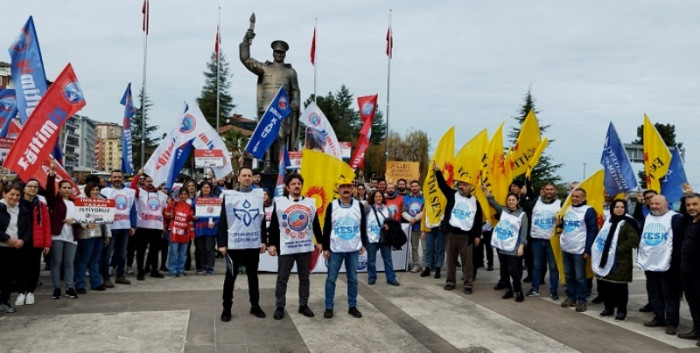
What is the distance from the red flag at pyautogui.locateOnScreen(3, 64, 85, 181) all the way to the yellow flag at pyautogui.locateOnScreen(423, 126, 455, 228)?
5784 mm

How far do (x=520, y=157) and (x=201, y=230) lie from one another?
6062 millimetres

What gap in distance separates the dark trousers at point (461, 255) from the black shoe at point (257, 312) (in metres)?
3.64

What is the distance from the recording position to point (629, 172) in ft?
28.9

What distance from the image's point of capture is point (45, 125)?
7148mm

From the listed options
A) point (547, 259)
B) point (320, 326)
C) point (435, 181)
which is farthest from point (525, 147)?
point (320, 326)

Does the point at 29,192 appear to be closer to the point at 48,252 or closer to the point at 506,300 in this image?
the point at 48,252

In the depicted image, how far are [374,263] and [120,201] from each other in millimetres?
4462

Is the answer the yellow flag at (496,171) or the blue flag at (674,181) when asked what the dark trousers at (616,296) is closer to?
the yellow flag at (496,171)

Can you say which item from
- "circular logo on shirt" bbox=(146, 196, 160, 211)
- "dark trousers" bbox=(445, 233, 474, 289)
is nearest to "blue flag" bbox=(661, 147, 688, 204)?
"dark trousers" bbox=(445, 233, 474, 289)

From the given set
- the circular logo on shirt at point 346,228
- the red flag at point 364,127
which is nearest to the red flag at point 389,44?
the red flag at point 364,127

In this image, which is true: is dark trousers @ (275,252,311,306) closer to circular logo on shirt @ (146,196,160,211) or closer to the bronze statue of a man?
circular logo on shirt @ (146,196,160,211)

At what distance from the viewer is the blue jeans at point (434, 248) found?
33.3 feet

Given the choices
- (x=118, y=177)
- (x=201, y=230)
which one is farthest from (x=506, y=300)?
(x=118, y=177)

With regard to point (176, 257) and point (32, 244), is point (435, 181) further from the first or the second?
point (32, 244)
